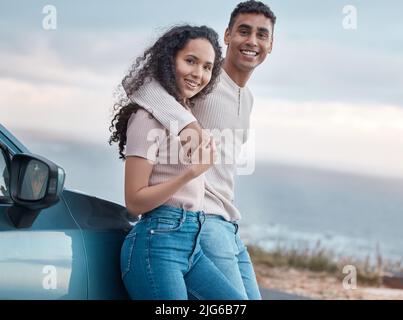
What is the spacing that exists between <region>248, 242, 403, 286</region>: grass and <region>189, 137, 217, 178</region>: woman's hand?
839 centimetres

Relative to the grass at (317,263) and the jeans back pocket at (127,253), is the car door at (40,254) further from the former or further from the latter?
the grass at (317,263)

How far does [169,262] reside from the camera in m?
3.12

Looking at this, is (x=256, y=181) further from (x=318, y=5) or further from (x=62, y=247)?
(x=62, y=247)

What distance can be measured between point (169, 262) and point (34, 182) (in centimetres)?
50

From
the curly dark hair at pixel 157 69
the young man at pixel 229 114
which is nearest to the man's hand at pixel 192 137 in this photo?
the young man at pixel 229 114

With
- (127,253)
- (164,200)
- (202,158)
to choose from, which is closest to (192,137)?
(202,158)

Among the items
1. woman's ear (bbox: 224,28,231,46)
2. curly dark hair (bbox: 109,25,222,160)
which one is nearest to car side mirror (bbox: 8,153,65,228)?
curly dark hair (bbox: 109,25,222,160)

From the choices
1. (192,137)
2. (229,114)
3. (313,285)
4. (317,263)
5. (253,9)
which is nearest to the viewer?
(192,137)

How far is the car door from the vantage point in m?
3.13

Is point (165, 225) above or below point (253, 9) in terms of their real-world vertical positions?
below

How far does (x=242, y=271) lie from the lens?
3625 millimetres

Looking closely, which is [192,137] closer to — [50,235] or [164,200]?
[164,200]

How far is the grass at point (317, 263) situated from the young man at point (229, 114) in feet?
25.3

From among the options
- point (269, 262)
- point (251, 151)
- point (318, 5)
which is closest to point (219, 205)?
point (251, 151)
